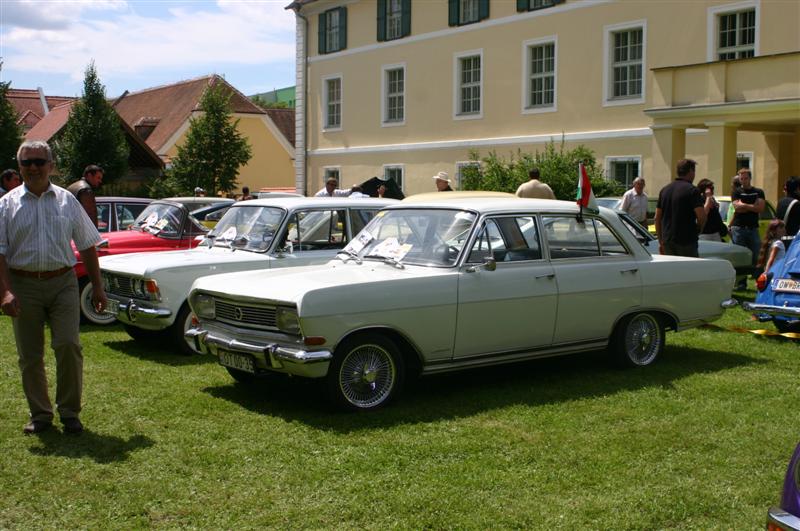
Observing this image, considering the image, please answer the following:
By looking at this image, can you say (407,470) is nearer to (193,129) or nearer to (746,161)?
(746,161)

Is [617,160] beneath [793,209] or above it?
above

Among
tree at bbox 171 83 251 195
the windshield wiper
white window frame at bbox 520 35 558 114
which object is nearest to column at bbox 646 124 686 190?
white window frame at bbox 520 35 558 114

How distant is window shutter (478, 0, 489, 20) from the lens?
29.8 metres

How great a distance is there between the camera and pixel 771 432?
261 inches

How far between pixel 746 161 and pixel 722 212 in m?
7.46

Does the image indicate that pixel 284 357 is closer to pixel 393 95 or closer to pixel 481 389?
pixel 481 389

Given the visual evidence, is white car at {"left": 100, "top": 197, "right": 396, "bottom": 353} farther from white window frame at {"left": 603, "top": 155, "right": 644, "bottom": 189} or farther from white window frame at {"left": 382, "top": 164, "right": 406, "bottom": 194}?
white window frame at {"left": 382, "top": 164, "right": 406, "bottom": 194}

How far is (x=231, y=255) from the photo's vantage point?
9867 millimetres

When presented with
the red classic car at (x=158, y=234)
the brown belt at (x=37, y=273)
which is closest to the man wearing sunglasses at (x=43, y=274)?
the brown belt at (x=37, y=273)

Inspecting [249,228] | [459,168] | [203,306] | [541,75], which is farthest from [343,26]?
[203,306]

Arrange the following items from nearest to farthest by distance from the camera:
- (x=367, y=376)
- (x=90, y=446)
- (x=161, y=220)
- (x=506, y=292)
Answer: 1. (x=90, y=446)
2. (x=367, y=376)
3. (x=506, y=292)
4. (x=161, y=220)

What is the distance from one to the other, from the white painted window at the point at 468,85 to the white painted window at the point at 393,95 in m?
3.03

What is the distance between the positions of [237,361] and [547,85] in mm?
22586

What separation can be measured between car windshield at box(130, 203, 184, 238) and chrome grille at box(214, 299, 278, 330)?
507cm
